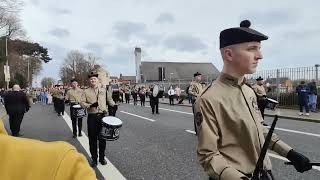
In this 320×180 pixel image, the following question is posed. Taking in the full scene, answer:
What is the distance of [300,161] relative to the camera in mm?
3135

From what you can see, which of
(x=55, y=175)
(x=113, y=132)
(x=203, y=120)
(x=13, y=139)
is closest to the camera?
(x=55, y=175)

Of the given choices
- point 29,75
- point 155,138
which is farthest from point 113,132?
point 29,75

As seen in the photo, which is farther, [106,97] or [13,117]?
[13,117]

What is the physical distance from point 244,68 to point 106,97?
7.74 m

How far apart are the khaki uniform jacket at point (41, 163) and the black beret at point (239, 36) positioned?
1810 millimetres

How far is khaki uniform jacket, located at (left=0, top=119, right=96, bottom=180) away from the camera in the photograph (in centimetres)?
144

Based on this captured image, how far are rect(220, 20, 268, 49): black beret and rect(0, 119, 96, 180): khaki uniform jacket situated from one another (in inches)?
71.3

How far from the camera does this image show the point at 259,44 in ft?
10.3

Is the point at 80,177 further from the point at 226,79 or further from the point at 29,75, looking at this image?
the point at 29,75

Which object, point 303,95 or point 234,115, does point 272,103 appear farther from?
point 303,95

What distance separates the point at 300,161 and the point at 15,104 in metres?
13.6

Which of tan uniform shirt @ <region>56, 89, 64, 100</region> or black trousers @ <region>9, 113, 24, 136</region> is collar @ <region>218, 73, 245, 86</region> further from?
tan uniform shirt @ <region>56, 89, 64, 100</region>

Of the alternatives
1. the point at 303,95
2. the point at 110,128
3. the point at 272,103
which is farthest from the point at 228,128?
the point at 303,95

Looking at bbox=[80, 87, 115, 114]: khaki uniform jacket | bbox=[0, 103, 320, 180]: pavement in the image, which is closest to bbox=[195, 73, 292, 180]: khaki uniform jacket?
bbox=[0, 103, 320, 180]: pavement
